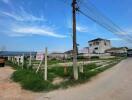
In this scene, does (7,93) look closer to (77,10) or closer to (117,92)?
(117,92)

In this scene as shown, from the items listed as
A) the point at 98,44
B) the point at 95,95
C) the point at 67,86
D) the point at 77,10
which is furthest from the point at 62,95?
the point at 98,44

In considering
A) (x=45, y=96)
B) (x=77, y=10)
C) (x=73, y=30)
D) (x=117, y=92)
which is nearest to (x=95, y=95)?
(x=117, y=92)

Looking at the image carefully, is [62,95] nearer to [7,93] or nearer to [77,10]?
[7,93]

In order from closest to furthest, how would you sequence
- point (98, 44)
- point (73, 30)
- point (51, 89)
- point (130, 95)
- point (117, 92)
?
point (130, 95)
point (117, 92)
point (51, 89)
point (73, 30)
point (98, 44)

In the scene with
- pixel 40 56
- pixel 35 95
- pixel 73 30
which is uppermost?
pixel 73 30

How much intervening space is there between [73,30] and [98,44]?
110547 mm

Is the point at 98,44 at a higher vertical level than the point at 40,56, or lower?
higher

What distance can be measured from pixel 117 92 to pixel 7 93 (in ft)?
17.5

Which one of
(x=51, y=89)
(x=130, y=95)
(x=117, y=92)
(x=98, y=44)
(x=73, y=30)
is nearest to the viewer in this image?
(x=130, y=95)

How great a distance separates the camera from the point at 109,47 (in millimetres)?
133125

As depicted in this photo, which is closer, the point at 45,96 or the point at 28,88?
the point at 45,96

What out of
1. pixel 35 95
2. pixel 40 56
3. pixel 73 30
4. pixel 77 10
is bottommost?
pixel 35 95

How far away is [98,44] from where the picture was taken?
12600 centimetres

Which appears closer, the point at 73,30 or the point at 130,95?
the point at 130,95
